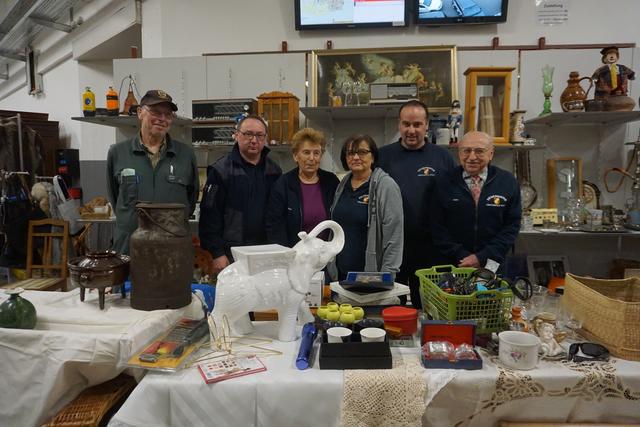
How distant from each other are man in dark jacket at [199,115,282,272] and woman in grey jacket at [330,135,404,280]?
19.8 inches

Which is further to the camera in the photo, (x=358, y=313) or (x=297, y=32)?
(x=297, y=32)

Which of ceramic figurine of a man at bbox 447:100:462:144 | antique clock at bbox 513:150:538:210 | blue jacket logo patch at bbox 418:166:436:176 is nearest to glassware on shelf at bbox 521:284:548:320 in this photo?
blue jacket logo patch at bbox 418:166:436:176

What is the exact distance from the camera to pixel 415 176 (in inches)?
103

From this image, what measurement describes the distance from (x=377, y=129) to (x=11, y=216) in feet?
11.4

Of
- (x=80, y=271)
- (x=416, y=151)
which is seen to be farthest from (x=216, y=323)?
(x=416, y=151)

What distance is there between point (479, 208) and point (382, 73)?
206cm

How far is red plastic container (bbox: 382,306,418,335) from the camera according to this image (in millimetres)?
1498

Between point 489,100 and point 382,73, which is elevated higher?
point 382,73

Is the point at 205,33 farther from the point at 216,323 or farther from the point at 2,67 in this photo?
the point at 2,67

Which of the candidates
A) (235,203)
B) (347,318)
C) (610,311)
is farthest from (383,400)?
(235,203)

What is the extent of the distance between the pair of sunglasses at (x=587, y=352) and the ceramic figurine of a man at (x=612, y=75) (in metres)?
2.82

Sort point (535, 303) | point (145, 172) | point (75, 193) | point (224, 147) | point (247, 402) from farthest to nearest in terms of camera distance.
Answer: point (75, 193) → point (224, 147) → point (145, 172) → point (535, 303) → point (247, 402)

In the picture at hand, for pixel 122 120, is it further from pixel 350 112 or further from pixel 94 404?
pixel 94 404

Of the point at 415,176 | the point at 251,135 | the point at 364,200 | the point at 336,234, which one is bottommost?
the point at 336,234
